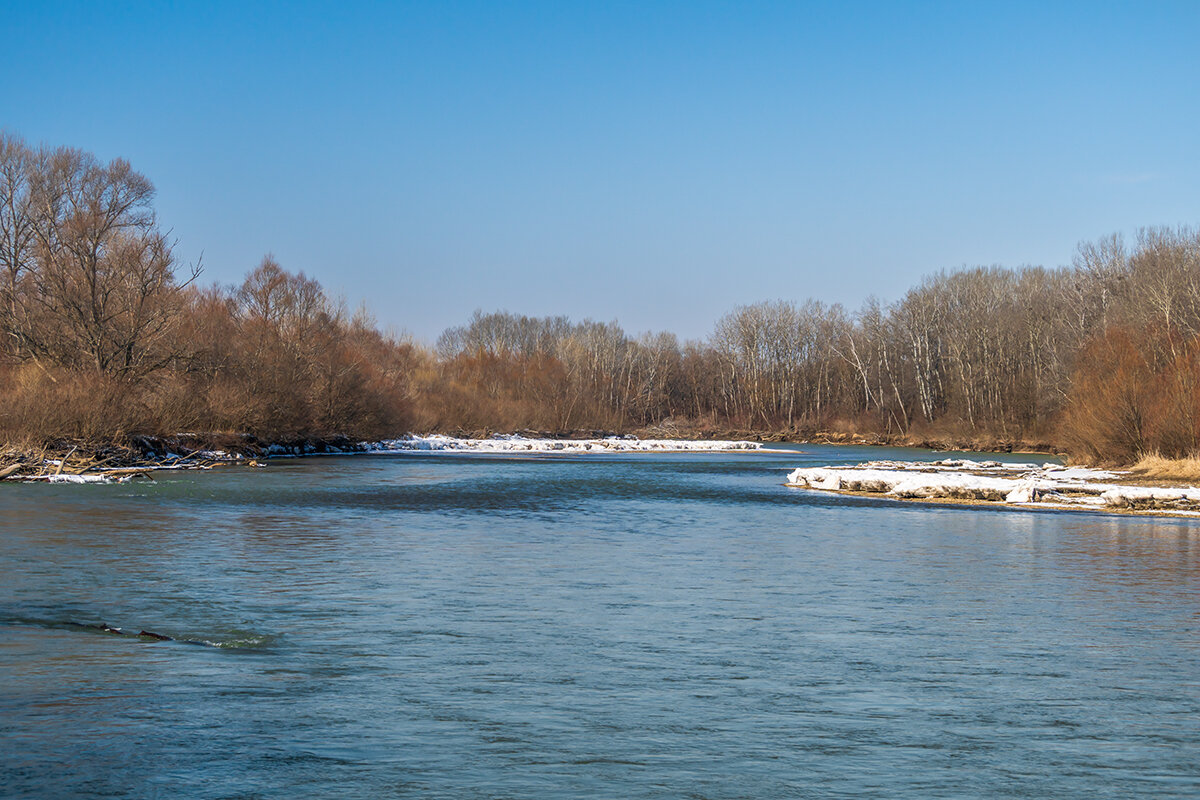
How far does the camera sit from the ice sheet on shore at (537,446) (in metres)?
67.1

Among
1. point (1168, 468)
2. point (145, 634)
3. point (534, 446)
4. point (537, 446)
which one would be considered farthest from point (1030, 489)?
point (537, 446)

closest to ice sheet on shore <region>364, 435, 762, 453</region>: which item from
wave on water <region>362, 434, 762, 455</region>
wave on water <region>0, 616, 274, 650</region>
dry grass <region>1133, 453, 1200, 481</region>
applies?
wave on water <region>362, 434, 762, 455</region>

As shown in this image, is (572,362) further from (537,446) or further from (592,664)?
(592,664)

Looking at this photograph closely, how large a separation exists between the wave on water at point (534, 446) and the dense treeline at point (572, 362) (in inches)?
64.7

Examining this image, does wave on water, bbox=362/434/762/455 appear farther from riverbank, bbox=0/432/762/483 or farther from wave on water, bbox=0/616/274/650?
wave on water, bbox=0/616/274/650

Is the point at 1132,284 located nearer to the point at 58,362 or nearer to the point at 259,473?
the point at 259,473

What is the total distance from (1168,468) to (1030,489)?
728cm

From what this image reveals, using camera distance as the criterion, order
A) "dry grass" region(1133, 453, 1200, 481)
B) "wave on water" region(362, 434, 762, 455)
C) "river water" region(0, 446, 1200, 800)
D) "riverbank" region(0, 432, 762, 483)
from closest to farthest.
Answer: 1. "river water" region(0, 446, 1200, 800)
2. "dry grass" region(1133, 453, 1200, 481)
3. "riverbank" region(0, 432, 762, 483)
4. "wave on water" region(362, 434, 762, 455)

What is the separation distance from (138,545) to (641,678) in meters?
Result: 10.8

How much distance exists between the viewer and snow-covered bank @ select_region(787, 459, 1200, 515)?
2400 centimetres

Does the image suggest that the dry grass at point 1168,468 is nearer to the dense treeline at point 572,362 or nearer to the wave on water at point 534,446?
the dense treeline at point 572,362

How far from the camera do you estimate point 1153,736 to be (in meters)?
6.90

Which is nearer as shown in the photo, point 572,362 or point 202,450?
point 202,450

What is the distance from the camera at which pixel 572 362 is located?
113000 mm
